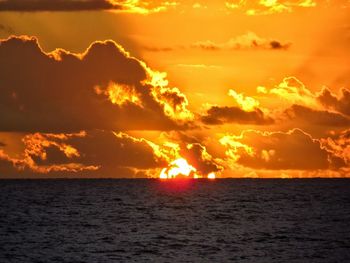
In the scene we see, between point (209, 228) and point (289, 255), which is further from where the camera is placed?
point (209, 228)

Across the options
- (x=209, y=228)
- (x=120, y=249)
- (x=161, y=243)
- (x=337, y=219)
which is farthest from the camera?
(x=337, y=219)

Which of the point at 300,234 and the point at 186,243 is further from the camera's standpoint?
the point at 300,234

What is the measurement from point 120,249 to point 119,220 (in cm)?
3707

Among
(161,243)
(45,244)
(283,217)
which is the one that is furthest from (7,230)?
(283,217)

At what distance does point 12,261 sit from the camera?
6688cm

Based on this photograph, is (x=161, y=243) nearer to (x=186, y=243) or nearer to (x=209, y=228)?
(x=186, y=243)

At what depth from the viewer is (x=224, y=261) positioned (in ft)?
222

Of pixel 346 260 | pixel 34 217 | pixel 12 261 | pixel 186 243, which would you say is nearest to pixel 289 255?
pixel 346 260

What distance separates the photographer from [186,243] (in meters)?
80.7

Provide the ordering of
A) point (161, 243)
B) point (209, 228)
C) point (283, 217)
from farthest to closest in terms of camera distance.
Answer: point (283, 217) → point (209, 228) → point (161, 243)

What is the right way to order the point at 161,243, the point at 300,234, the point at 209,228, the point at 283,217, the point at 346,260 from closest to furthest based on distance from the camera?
the point at 346,260 → the point at 161,243 → the point at 300,234 → the point at 209,228 → the point at 283,217

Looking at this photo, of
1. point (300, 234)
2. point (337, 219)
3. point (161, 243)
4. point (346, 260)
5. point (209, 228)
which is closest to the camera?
point (346, 260)

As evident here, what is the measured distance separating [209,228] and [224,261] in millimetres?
30703

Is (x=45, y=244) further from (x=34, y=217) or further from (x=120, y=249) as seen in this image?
(x=34, y=217)
